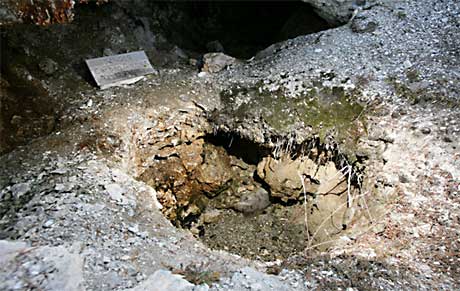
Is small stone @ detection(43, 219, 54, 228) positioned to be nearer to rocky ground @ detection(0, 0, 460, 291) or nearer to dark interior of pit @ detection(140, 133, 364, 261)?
rocky ground @ detection(0, 0, 460, 291)

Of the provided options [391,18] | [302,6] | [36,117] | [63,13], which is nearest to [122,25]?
[63,13]

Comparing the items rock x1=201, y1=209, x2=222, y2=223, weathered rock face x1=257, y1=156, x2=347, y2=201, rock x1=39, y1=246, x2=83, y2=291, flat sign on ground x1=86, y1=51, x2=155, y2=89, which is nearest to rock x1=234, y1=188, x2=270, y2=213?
weathered rock face x1=257, y1=156, x2=347, y2=201

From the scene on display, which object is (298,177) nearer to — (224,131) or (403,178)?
(224,131)

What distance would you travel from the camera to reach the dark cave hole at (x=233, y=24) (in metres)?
7.56

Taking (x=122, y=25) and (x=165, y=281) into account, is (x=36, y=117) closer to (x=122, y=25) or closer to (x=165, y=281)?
(x=122, y=25)

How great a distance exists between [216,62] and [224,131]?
106 cm

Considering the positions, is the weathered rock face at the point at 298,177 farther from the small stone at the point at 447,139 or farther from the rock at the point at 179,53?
Result: the rock at the point at 179,53

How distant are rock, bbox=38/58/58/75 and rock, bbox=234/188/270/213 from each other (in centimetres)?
303

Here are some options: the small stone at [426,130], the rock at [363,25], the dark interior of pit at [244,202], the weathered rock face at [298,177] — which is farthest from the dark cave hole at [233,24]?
the small stone at [426,130]

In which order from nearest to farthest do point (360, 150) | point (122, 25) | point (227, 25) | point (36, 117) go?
1. point (360, 150)
2. point (36, 117)
3. point (122, 25)
4. point (227, 25)

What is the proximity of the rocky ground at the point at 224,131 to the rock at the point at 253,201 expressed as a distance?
0.60 meters

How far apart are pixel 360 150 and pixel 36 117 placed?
382 centimetres

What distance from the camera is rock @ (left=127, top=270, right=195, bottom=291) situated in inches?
138

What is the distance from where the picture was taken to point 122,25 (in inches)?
270
